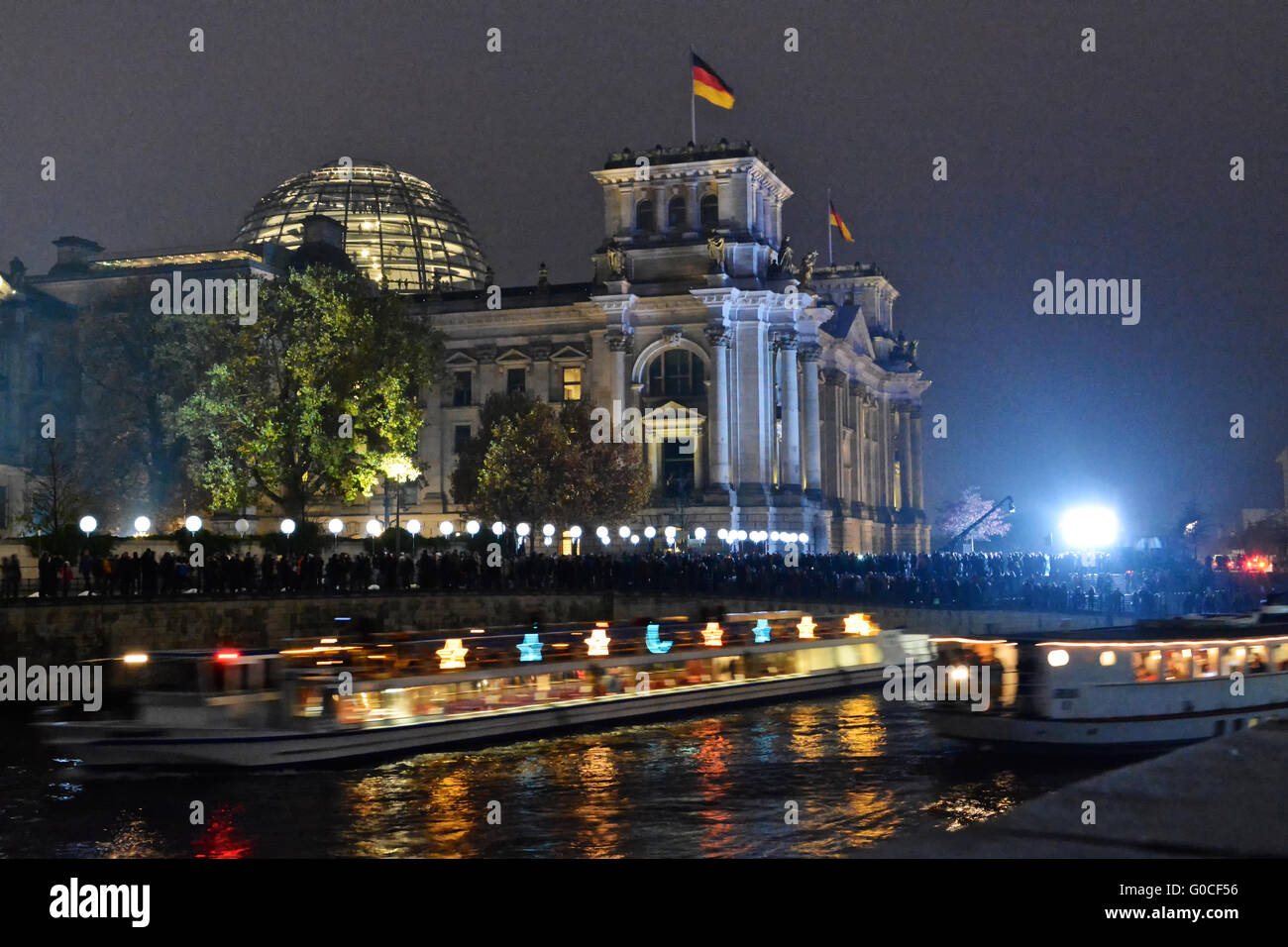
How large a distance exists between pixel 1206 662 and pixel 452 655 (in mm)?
13874

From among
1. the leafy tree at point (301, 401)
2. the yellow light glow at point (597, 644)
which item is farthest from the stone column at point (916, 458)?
the yellow light glow at point (597, 644)

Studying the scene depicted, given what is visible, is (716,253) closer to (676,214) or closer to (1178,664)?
(676,214)

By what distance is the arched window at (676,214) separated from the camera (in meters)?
90.9

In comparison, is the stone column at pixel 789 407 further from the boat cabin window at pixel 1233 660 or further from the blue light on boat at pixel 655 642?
the boat cabin window at pixel 1233 660

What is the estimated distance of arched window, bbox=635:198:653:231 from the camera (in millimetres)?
92000

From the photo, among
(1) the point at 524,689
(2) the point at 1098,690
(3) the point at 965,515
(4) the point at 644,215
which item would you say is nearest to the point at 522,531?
(1) the point at 524,689

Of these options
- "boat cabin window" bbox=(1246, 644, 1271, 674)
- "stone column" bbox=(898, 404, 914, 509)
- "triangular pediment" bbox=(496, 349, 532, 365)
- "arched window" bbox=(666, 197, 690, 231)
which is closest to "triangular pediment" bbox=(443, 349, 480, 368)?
"triangular pediment" bbox=(496, 349, 532, 365)

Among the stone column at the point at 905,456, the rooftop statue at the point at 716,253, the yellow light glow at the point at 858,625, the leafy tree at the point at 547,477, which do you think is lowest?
the yellow light glow at the point at 858,625

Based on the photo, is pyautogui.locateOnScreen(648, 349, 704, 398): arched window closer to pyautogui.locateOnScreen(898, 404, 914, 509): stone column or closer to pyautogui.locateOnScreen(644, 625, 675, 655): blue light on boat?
Result: pyautogui.locateOnScreen(898, 404, 914, 509): stone column

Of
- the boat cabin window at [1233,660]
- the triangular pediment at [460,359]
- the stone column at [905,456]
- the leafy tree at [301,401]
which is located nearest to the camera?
the boat cabin window at [1233,660]

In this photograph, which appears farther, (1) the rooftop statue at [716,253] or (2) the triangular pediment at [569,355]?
(2) the triangular pediment at [569,355]

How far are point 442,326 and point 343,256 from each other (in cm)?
1148

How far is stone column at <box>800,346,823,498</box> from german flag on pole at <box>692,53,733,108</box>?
21.5 m

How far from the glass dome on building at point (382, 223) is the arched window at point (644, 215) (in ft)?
104
